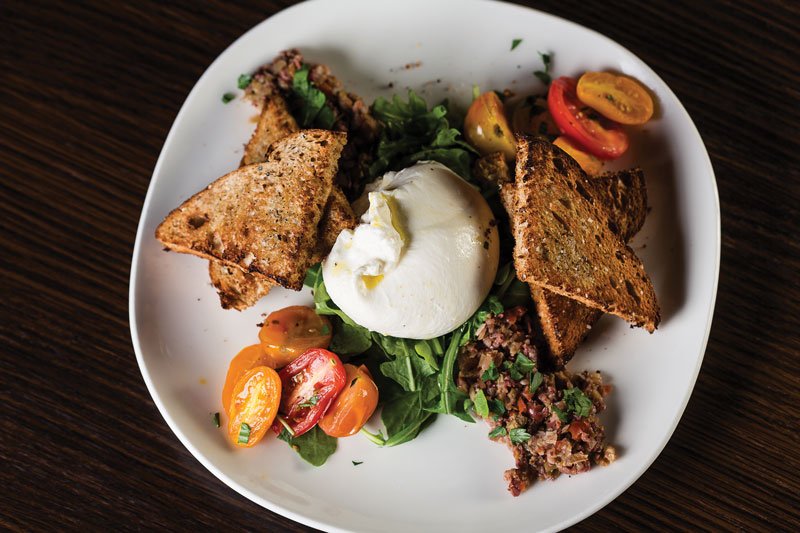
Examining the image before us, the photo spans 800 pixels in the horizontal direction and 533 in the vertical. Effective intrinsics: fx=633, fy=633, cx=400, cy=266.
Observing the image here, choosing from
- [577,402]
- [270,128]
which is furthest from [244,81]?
[577,402]

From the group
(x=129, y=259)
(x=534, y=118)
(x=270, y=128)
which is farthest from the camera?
(x=129, y=259)

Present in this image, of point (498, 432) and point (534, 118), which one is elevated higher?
point (534, 118)

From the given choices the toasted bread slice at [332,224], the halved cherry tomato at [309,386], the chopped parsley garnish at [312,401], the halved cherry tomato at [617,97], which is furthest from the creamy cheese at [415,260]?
the halved cherry tomato at [617,97]

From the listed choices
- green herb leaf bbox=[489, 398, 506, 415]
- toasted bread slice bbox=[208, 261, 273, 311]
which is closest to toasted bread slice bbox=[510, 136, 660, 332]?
green herb leaf bbox=[489, 398, 506, 415]

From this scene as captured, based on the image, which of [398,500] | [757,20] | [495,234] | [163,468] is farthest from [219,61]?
[757,20]

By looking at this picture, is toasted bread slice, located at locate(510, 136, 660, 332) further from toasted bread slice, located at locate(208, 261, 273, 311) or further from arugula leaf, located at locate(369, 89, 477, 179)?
toasted bread slice, located at locate(208, 261, 273, 311)

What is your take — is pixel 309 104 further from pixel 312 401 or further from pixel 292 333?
pixel 312 401

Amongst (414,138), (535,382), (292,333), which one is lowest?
(535,382)

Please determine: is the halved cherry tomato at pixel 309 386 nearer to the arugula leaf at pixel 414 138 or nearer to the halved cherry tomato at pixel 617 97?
the arugula leaf at pixel 414 138
